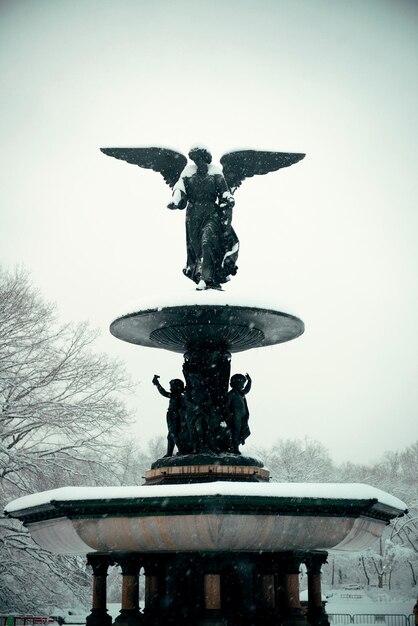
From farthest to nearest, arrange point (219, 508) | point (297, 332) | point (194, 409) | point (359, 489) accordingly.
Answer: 1. point (297, 332)
2. point (194, 409)
3. point (359, 489)
4. point (219, 508)

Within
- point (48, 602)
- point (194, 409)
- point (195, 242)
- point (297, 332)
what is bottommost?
point (48, 602)

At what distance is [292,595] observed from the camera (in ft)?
26.0

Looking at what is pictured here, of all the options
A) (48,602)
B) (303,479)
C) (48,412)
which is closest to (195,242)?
(48,412)

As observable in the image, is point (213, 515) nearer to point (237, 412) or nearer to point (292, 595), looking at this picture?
point (292, 595)

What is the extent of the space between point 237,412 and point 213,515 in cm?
241

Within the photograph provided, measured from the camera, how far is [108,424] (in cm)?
2050

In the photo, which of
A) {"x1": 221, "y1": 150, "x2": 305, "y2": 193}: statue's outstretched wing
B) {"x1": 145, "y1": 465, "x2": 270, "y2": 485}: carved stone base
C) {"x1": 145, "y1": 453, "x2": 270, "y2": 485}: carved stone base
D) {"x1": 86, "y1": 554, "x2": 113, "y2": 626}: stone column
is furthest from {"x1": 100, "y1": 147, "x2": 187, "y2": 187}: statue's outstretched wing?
{"x1": 86, "y1": 554, "x2": 113, "y2": 626}: stone column

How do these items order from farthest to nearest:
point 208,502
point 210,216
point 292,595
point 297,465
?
point 297,465, point 210,216, point 292,595, point 208,502

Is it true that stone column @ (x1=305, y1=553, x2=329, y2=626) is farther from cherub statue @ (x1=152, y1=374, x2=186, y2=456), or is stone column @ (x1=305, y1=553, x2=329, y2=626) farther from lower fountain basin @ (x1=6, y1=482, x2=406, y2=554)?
cherub statue @ (x1=152, y1=374, x2=186, y2=456)

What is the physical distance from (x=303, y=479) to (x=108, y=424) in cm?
2261

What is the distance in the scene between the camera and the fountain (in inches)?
269

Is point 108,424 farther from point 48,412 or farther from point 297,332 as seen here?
point 297,332

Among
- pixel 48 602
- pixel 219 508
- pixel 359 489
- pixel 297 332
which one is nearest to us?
pixel 219 508

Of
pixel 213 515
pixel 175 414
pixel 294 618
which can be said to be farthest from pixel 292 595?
pixel 175 414
